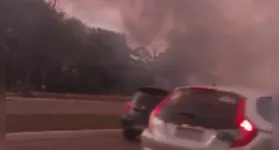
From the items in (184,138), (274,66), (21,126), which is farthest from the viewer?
(21,126)

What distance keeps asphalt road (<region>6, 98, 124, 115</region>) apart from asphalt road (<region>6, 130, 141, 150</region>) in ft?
0.49

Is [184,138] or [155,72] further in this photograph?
[155,72]

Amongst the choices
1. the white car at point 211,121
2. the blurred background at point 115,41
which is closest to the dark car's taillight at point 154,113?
the white car at point 211,121

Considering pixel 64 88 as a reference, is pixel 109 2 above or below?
above

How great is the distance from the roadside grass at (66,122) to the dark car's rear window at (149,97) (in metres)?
0.19

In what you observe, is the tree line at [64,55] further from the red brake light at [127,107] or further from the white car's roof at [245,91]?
the white car's roof at [245,91]

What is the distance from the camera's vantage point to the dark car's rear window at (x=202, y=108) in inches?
116

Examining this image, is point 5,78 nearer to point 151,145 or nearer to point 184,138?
point 151,145

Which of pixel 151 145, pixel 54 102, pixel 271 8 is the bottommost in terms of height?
pixel 151 145

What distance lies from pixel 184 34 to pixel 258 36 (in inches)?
19.9

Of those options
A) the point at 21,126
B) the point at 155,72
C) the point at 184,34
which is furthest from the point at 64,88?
the point at 184,34

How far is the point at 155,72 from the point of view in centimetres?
331

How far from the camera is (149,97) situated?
3.29 meters

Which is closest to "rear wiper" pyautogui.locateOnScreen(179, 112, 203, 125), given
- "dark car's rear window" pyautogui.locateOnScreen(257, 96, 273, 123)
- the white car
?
the white car
